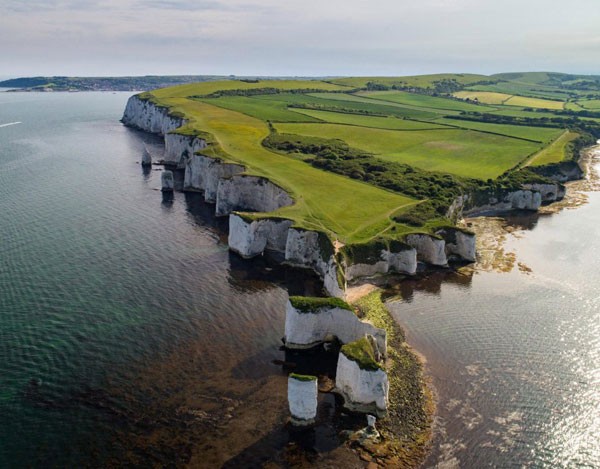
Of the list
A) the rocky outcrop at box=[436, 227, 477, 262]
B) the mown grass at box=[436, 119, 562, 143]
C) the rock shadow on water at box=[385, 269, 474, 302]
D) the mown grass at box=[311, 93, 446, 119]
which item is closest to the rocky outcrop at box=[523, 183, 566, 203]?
the mown grass at box=[436, 119, 562, 143]

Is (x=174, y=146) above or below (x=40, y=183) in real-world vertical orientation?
above

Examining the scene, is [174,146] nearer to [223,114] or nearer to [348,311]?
[223,114]

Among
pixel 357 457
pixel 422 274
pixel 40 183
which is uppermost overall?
pixel 40 183

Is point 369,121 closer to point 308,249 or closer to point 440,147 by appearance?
point 440,147

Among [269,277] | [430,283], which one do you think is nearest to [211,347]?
[269,277]

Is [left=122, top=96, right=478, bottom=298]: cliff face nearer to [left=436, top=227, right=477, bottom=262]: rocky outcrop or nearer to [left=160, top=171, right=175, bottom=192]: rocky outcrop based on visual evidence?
[left=436, top=227, right=477, bottom=262]: rocky outcrop

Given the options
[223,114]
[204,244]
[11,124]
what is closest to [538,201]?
[204,244]

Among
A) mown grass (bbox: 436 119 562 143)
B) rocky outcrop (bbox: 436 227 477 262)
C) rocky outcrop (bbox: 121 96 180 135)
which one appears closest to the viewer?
rocky outcrop (bbox: 436 227 477 262)
